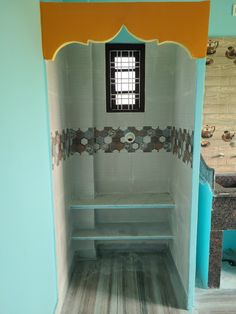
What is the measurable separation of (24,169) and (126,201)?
1409mm

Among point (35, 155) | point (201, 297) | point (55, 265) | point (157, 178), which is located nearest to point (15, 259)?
point (35, 155)

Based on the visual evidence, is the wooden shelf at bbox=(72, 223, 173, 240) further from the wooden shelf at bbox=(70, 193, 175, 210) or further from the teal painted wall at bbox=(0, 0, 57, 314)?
the teal painted wall at bbox=(0, 0, 57, 314)

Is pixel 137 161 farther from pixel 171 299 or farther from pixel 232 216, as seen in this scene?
pixel 171 299

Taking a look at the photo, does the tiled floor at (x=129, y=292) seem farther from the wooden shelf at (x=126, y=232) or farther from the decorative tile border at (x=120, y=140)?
the decorative tile border at (x=120, y=140)

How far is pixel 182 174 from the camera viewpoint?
87.7 inches

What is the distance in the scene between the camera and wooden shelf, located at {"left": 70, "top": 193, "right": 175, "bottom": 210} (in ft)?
8.06

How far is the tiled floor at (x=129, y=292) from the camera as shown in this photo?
2045 millimetres

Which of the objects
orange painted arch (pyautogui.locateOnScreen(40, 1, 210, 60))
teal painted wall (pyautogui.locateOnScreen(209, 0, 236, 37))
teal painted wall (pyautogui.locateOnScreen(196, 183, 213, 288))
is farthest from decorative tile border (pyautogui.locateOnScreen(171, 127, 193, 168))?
teal painted wall (pyautogui.locateOnScreen(209, 0, 236, 37))

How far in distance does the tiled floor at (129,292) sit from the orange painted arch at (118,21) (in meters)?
1.87

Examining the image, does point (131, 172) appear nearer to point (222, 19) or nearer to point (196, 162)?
point (196, 162)

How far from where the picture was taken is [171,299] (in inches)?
84.1

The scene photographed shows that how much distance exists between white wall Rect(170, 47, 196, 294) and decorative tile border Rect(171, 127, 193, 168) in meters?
0.04

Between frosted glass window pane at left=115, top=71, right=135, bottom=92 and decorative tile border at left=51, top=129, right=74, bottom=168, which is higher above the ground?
frosted glass window pane at left=115, top=71, right=135, bottom=92

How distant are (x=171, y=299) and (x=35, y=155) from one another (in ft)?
5.26
